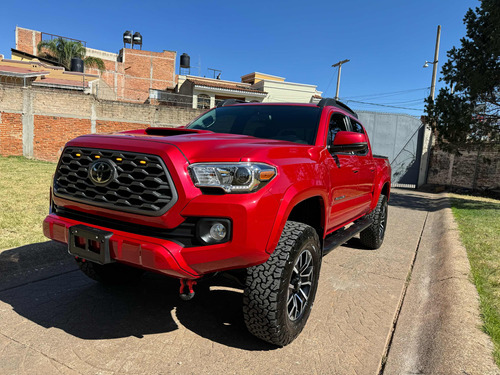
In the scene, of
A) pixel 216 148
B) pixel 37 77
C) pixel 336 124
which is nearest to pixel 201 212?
pixel 216 148

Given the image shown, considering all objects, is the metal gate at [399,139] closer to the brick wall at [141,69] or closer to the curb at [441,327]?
the curb at [441,327]

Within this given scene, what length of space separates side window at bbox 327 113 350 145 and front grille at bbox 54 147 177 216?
1917mm

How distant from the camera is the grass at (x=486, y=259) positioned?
9.72 ft

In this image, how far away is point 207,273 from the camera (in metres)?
2.23

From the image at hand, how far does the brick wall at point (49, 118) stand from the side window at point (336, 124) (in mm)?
16486

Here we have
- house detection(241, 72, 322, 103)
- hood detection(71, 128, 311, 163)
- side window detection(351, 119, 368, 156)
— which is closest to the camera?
hood detection(71, 128, 311, 163)

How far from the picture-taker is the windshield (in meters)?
3.28

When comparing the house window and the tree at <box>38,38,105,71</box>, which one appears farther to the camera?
the tree at <box>38,38,105,71</box>

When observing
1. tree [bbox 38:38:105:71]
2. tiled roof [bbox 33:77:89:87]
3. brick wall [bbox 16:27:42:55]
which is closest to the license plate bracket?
tiled roof [bbox 33:77:89:87]

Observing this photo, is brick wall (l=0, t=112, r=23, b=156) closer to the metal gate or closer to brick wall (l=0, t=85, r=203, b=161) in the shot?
brick wall (l=0, t=85, r=203, b=161)

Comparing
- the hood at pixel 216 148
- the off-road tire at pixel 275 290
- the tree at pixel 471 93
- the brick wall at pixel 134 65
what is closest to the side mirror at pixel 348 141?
the hood at pixel 216 148

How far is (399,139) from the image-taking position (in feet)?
56.2

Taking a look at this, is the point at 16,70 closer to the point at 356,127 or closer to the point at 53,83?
the point at 53,83

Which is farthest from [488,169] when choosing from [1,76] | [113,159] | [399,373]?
[1,76]
